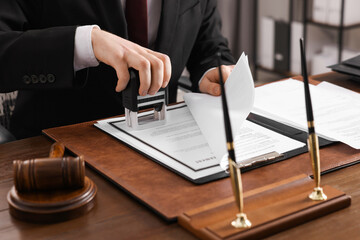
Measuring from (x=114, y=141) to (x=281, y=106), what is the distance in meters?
0.48

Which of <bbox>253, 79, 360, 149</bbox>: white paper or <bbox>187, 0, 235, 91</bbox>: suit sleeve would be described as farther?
<bbox>187, 0, 235, 91</bbox>: suit sleeve

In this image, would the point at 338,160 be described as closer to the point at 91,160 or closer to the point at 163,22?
the point at 91,160

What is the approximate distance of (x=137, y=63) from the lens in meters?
1.09

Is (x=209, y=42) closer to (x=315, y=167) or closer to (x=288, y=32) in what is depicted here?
(x=315, y=167)

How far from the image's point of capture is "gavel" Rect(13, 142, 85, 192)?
2.69ft

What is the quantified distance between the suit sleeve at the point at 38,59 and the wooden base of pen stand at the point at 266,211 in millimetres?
577

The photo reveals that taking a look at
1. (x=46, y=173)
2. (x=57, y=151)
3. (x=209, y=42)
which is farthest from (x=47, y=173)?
(x=209, y=42)

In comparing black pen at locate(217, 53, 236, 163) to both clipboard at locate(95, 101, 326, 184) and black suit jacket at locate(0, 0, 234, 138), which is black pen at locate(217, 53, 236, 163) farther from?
black suit jacket at locate(0, 0, 234, 138)

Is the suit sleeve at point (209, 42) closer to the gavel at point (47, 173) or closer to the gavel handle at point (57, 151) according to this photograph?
the gavel handle at point (57, 151)

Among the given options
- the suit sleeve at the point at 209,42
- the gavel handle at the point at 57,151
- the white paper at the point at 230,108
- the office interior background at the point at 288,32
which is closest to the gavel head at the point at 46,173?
the gavel handle at the point at 57,151

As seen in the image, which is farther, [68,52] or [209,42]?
[209,42]

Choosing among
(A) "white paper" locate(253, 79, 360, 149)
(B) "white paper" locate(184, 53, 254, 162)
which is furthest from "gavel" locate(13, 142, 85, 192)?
(A) "white paper" locate(253, 79, 360, 149)

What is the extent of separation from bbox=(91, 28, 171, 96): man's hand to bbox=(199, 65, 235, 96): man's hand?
0.27 m

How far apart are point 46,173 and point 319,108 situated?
2.55 feet
